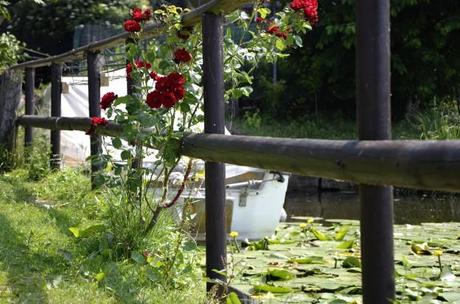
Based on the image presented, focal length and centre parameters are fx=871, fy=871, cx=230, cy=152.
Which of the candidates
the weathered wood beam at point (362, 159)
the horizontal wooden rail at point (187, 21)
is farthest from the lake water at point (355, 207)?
the weathered wood beam at point (362, 159)

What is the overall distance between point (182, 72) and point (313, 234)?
3.58 meters

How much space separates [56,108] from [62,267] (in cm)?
591

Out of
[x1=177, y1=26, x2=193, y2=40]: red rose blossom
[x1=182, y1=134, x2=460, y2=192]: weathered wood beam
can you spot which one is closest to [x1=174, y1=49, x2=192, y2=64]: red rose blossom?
[x1=177, y1=26, x2=193, y2=40]: red rose blossom

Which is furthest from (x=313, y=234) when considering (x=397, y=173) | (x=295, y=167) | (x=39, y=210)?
(x=397, y=173)

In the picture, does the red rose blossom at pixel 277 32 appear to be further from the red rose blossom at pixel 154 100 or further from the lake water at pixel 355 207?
the lake water at pixel 355 207

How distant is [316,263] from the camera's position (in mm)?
6391

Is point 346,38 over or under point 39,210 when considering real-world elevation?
over

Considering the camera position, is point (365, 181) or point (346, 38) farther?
point (346, 38)

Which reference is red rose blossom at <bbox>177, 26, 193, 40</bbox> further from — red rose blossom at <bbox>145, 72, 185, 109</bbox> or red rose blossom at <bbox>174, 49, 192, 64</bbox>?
red rose blossom at <bbox>145, 72, 185, 109</bbox>

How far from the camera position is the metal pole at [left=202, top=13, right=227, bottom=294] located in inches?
183

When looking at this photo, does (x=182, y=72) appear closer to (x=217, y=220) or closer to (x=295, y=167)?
(x=217, y=220)

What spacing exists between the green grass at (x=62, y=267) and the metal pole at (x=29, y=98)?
14.1 feet

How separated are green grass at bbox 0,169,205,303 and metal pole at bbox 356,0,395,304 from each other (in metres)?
1.48

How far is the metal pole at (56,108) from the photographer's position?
1053 cm
